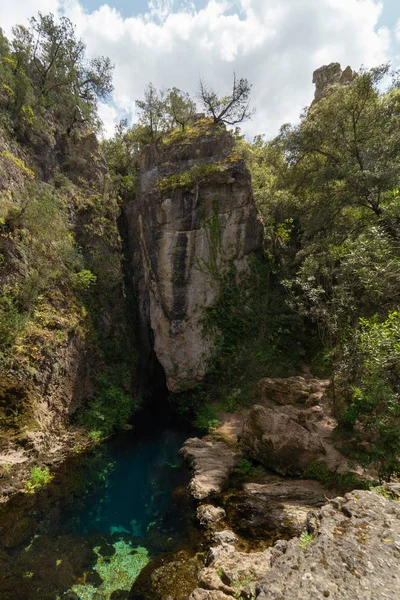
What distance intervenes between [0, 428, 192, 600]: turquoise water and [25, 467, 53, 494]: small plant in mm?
274

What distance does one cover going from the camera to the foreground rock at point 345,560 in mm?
3975

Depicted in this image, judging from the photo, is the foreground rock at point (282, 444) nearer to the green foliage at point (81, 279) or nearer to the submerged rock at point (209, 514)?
the submerged rock at point (209, 514)

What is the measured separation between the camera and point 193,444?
13.3 m

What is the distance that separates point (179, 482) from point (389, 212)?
38.2 feet

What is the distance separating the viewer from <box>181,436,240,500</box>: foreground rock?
388 inches

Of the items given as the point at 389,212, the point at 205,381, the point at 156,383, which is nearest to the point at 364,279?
the point at 389,212

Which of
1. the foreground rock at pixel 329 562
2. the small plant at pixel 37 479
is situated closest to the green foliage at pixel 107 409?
the small plant at pixel 37 479

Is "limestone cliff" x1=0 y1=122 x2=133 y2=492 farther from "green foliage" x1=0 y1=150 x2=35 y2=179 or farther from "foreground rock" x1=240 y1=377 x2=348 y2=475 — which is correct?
"foreground rock" x1=240 y1=377 x2=348 y2=475

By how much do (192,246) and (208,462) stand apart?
1292 cm

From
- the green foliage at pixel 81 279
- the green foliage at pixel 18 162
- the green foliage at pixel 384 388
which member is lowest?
the green foliage at pixel 384 388

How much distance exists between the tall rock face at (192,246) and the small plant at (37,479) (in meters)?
9.62

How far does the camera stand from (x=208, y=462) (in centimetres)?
1149

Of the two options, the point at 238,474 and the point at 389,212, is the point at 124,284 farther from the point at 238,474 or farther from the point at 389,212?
the point at 389,212

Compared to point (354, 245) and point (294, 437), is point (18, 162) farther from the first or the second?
point (294, 437)
